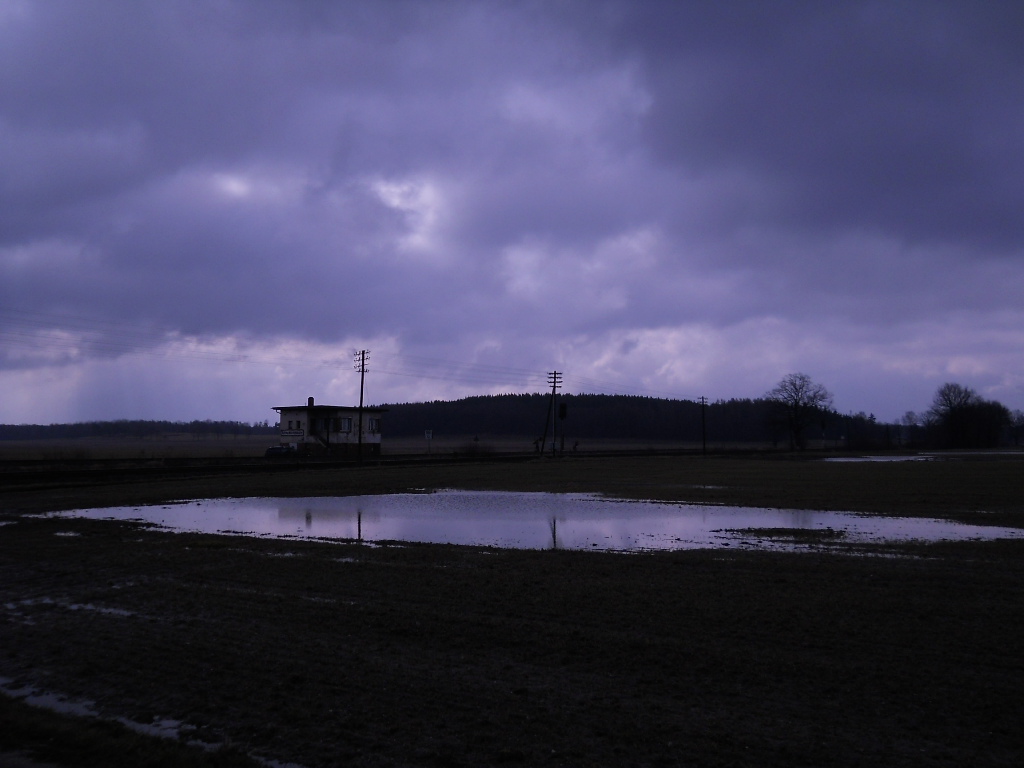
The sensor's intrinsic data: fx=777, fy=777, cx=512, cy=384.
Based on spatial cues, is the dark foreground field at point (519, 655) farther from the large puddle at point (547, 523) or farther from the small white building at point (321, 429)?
the small white building at point (321, 429)

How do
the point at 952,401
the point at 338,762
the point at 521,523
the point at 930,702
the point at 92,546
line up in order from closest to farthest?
1. the point at 338,762
2. the point at 930,702
3. the point at 92,546
4. the point at 521,523
5. the point at 952,401

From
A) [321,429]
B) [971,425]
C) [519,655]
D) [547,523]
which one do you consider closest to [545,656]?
[519,655]

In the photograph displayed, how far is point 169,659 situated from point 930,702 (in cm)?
741

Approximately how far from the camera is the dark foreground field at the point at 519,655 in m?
5.99

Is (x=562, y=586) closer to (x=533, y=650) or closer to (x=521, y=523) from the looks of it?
(x=533, y=650)

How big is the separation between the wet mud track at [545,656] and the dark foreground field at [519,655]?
0.12 feet

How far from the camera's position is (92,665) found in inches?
314

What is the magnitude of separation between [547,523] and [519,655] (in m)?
13.8

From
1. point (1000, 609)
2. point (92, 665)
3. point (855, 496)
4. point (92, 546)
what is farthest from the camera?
point (855, 496)

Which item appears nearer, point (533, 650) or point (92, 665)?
point (92, 665)

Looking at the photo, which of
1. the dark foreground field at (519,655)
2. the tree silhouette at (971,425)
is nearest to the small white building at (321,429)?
the dark foreground field at (519,655)

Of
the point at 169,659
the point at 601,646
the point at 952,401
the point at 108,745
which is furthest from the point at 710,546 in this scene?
the point at 952,401

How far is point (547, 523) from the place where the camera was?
874 inches

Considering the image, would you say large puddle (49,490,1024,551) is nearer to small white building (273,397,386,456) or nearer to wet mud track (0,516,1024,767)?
wet mud track (0,516,1024,767)
